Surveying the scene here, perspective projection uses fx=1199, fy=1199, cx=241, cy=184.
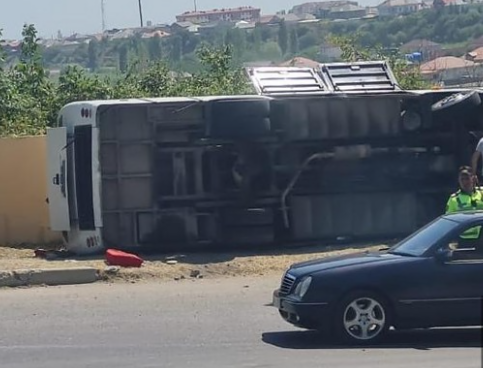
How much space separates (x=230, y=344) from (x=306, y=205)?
645 centimetres

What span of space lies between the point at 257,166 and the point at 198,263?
1668 millimetres

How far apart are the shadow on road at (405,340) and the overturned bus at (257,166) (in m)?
5.53

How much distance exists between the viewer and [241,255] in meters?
17.6

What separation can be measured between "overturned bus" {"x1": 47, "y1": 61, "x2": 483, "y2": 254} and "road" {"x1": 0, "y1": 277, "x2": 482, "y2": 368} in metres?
1.84

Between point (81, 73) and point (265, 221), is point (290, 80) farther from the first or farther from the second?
point (81, 73)

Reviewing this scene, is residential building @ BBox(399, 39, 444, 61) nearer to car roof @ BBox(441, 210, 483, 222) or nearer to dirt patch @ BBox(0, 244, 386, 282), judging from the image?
dirt patch @ BBox(0, 244, 386, 282)

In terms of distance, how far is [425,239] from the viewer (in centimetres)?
1170

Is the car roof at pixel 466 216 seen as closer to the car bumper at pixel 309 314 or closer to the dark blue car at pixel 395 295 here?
the dark blue car at pixel 395 295

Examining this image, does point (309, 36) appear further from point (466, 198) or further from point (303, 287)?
point (303, 287)

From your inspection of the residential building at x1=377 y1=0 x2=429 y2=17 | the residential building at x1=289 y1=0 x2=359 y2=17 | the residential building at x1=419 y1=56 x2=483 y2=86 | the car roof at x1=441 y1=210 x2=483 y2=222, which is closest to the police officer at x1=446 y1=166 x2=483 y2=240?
the car roof at x1=441 y1=210 x2=483 y2=222

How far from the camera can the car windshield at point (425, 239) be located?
11492 millimetres

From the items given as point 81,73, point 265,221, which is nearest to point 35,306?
point 265,221

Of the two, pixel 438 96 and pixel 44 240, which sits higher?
pixel 438 96

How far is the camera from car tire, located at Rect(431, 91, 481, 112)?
17859 millimetres
